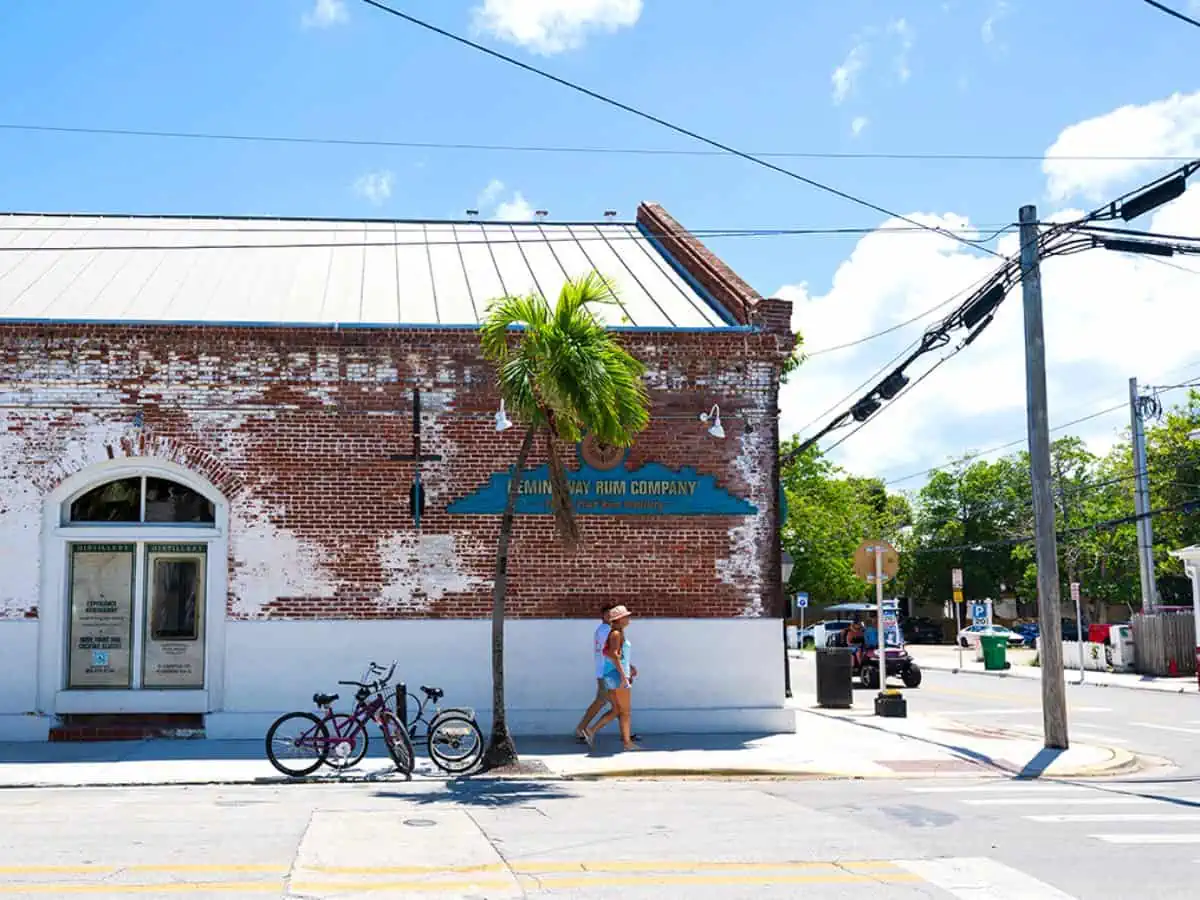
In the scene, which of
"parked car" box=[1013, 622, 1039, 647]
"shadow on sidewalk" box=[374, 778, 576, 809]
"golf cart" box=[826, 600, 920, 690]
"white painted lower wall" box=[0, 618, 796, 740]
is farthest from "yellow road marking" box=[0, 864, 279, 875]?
"parked car" box=[1013, 622, 1039, 647]

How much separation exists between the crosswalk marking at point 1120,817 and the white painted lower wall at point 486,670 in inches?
249

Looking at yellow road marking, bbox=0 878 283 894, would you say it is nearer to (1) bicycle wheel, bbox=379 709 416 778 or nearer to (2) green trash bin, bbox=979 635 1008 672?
(1) bicycle wheel, bbox=379 709 416 778

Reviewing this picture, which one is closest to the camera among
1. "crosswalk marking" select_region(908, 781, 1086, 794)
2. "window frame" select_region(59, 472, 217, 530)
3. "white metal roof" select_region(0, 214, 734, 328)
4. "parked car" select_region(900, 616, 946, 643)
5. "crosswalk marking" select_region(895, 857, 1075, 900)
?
"crosswalk marking" select_region(895, 857, 1075, 900)

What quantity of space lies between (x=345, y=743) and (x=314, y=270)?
30.2ft

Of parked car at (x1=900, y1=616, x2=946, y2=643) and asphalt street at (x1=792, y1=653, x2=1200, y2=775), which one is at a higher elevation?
parked car at (x1=900, y1=616, x2=946, y2=643)

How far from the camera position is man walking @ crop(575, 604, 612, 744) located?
15375 millimetres

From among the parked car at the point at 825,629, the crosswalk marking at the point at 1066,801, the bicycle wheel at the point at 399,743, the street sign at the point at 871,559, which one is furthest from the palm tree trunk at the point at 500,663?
the parked car at the point at 825,629

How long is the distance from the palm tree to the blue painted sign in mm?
1963

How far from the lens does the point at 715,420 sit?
17.0m

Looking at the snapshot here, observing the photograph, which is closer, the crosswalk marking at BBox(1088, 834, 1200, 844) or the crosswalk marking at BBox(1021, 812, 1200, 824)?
the crosswalk marking at BBox(1088, 834, 1200, 844)

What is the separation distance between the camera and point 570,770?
44.9 feet

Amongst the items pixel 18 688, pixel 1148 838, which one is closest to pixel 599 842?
pixel 1148 838

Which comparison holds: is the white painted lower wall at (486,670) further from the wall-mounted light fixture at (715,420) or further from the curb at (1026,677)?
the curb at (1026,677)

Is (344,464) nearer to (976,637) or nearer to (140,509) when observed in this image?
Answer: (140,509)
